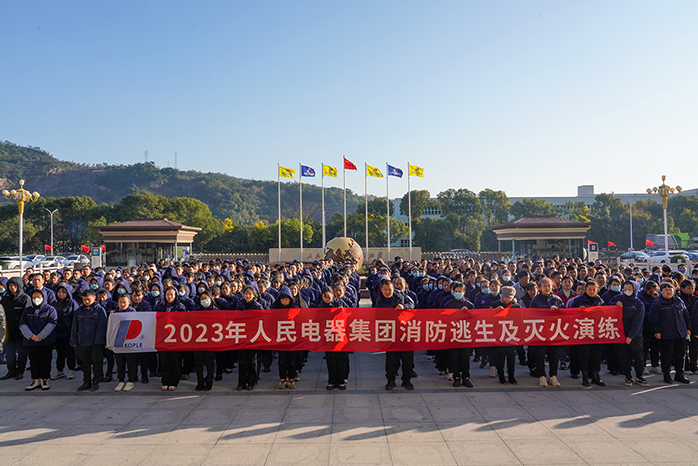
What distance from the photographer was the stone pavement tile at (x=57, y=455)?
5043 millimetres

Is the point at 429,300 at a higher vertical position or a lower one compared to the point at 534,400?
higher

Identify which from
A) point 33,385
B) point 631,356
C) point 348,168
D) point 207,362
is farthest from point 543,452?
point 348,168

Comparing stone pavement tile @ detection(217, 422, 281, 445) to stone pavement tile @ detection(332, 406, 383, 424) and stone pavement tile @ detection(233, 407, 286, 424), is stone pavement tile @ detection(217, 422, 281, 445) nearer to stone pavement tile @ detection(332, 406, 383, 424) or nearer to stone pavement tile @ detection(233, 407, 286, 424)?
stone pavement tile @ detection(233, 407, 286, 424)

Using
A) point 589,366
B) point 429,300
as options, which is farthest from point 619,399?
point 429,300

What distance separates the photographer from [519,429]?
5.82m

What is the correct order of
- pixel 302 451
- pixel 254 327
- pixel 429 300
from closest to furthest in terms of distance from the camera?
pixel 302 451
pixel 254 327
pixel 429 300

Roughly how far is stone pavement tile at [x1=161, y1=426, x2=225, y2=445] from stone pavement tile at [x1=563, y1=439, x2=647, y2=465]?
3.90 m

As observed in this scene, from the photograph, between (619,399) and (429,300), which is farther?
(429,300)

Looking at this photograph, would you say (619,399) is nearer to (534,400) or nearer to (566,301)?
(534,400)

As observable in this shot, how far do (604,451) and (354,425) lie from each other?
8.86 ft

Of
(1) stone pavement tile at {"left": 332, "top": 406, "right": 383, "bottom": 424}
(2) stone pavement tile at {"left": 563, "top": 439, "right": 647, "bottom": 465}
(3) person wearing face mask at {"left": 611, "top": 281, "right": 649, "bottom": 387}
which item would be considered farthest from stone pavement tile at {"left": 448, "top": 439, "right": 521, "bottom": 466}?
(3) person wearing face mask at {"left": 611, "top": 281, "right": 649, "bottom": 387}

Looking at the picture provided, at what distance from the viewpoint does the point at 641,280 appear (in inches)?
457

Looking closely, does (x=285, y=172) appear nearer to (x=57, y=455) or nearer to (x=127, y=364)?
(x=127, y=364)

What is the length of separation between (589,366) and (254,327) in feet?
17.3
